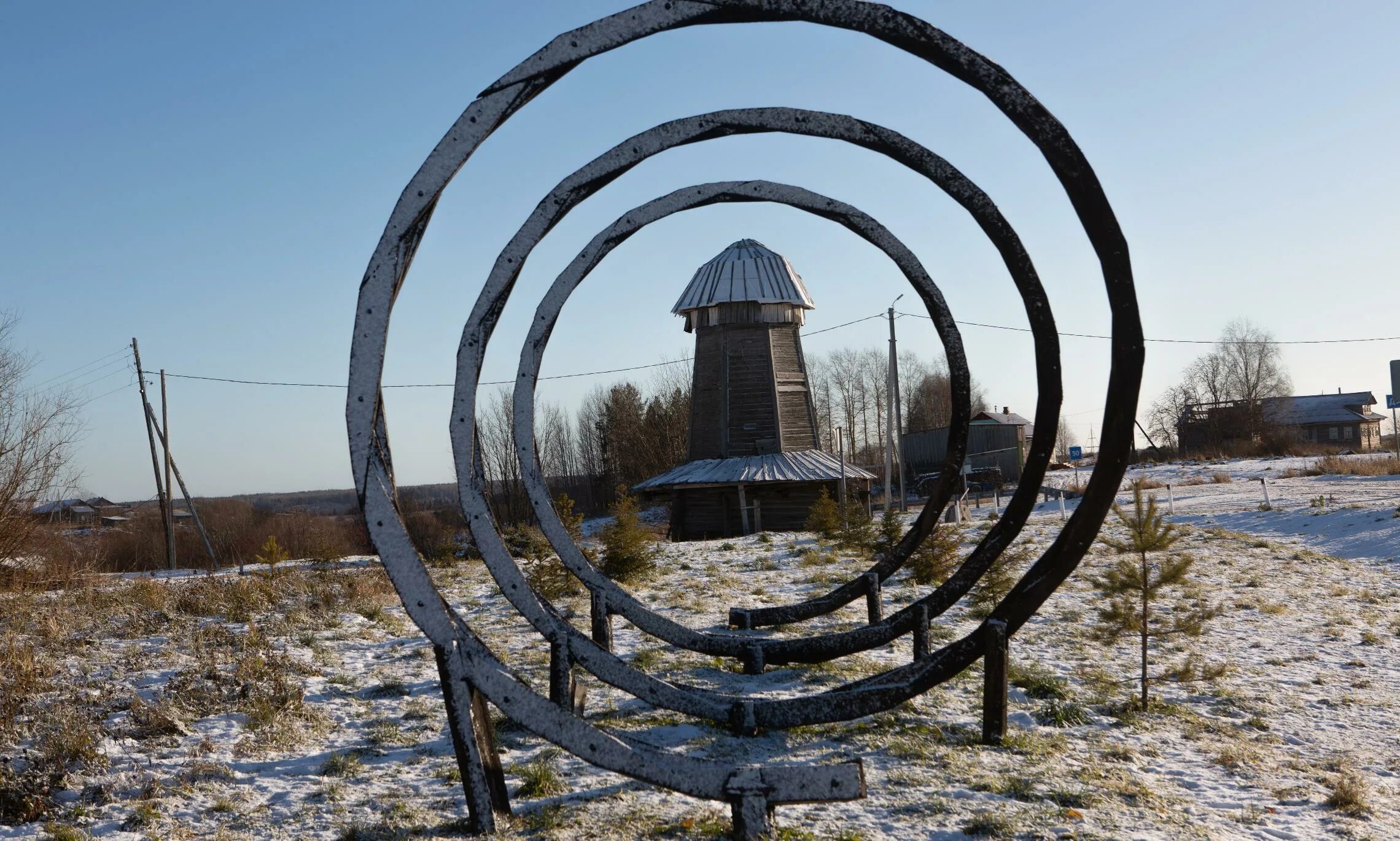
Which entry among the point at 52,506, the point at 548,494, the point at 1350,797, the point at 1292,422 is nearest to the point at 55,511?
the point at 52,506

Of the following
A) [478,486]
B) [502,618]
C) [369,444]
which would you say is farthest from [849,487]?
[369,444]

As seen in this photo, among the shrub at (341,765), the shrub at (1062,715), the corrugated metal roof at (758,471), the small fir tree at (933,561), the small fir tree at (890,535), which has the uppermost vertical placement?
the corrugated metal roof at (758,471)

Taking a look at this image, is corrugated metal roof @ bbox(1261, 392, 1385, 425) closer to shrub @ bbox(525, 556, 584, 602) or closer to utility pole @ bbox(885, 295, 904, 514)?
utility pole @ bbox(885, 295, 904, 514)

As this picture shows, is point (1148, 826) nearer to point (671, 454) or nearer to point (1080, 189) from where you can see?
point (1080, 189)

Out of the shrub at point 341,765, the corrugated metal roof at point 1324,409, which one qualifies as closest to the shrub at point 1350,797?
the shrub at point 341,765

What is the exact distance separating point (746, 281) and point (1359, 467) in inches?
940

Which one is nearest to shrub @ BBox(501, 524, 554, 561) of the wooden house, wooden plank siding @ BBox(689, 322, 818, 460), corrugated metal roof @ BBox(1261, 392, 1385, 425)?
the wooden house

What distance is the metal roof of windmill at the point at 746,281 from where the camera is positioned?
25.8 meters

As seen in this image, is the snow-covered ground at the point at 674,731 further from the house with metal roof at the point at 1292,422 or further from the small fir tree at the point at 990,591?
the house with metal roof at the point at 1292,422

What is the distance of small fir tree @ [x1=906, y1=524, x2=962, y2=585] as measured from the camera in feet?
40.3

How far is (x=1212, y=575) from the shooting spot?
13039 mm

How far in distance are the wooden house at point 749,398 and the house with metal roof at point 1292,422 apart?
42347 mm

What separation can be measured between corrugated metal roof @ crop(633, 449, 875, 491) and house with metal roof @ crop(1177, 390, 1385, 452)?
42.3m

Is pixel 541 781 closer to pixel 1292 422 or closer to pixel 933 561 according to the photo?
pixel 933 561
